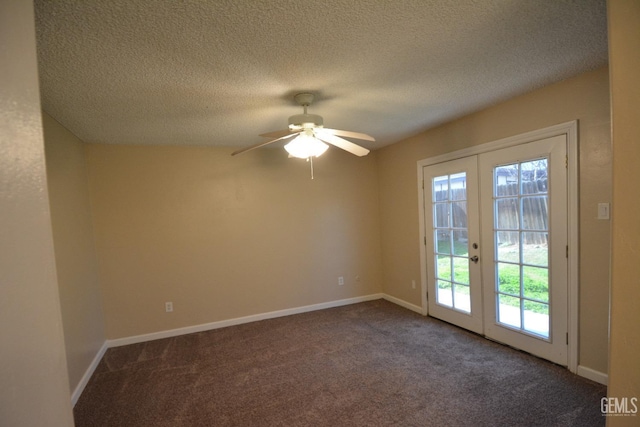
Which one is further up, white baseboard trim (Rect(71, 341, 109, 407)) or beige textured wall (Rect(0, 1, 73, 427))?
beige textured wall (Rect(0, 1, 73, 427))

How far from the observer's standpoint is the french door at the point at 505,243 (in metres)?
2.35

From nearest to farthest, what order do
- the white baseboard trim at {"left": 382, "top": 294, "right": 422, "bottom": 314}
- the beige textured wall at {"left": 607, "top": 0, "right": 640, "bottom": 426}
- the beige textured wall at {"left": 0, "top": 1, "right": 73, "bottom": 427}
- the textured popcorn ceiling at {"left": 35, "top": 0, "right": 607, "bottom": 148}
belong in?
the beige textured wall at {"left": 0, "top": 1, "right": 73, "bottom": 427} < the beige textured wall at {"left": 607, "top": 0, "right": 640, "bottom": 426} < the textured popcorn ceiling at {"left": 35, "top": 0, "right": 607, "bottom": 148} < the white baseboard trim at {"left": 382, "top": 294, "right": 422, "bottom": 314}

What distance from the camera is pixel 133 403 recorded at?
2205mm

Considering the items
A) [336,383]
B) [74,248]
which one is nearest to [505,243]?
[336,383]

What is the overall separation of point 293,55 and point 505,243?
101 inches

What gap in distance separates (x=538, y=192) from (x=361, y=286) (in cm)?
268

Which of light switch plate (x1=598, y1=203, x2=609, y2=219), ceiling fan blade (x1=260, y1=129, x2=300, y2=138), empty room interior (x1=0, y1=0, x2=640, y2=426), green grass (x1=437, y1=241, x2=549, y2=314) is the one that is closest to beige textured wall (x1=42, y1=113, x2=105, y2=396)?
empty room interior (x1=0, y1=0, x2=640, y2=426)

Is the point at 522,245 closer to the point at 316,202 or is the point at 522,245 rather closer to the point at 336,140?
the point at 336,140

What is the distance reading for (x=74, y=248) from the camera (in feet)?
8.47

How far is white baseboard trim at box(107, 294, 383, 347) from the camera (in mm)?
3324

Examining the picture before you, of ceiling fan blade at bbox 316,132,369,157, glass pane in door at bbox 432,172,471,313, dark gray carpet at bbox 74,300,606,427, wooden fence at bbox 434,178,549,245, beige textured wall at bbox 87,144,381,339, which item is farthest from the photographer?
beige textured wall at bbox 87,144,381,339

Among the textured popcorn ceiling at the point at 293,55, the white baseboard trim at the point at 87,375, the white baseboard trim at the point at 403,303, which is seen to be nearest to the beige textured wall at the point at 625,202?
the textured popcorn ceiling at the point at 293,55

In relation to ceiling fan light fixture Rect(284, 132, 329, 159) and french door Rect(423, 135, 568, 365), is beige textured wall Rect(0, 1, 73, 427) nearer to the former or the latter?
ceiling fan light fixture Rect(284, 132, 329, 159)

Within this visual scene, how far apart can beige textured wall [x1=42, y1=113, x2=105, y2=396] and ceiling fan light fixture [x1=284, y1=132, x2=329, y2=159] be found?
196 cm
